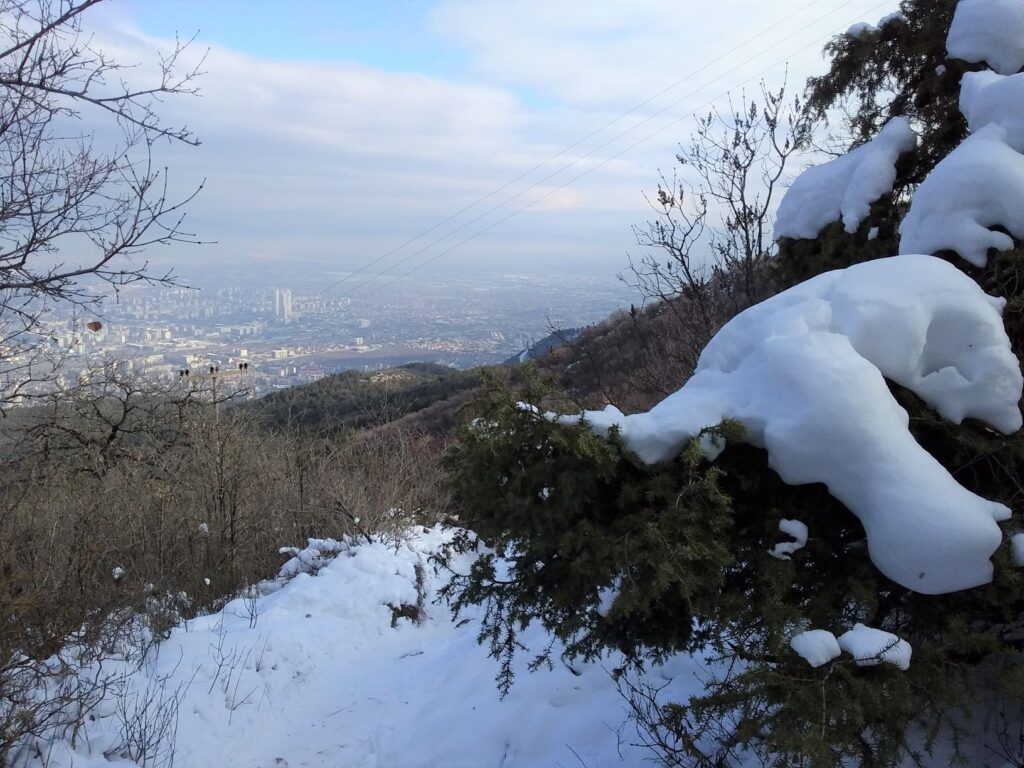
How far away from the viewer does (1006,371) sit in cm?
269

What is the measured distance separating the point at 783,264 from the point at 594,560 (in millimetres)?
3608

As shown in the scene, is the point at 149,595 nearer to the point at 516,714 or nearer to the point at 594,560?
the point at 516,714

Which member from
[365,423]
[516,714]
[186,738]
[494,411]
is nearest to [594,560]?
[494,411]

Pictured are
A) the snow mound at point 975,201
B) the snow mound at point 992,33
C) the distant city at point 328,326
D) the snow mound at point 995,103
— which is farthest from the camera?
the distant city at point 328,326

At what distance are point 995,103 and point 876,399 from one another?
7.42 ft

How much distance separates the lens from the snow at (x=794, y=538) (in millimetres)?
2689

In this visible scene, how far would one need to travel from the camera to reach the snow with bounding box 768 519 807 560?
2.69m

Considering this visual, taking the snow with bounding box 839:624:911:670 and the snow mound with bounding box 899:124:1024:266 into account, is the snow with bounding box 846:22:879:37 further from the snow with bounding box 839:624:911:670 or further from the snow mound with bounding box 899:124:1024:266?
the snow with bounding box 839:624:911:670

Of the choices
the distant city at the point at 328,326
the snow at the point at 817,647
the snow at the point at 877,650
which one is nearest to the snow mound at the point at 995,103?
the snow at the point at 877,650

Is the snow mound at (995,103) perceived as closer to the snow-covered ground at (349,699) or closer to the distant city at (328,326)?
the snow-covered ground at (349,699)

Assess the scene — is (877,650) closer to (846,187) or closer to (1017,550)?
(1017,550)

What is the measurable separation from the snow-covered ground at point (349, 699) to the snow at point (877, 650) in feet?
5.69

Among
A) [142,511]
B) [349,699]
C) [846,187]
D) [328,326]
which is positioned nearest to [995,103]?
[846,187]

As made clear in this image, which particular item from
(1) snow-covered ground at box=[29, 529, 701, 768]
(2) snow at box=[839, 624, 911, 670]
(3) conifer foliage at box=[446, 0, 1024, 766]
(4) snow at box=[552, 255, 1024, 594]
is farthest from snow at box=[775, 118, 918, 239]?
(1) snow-covered ground at box=[29, 529, 701, 768]
